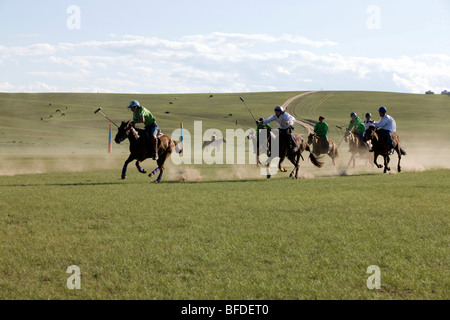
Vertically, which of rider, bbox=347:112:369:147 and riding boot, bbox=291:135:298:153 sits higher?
rider, bbox=347:112:369:147

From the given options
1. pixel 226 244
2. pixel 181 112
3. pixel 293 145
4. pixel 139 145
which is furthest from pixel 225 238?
pixel 181 112

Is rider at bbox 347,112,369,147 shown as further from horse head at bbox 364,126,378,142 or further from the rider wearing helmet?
horse head at bbox 364,126,378,142

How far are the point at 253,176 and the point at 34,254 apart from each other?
1379 cm

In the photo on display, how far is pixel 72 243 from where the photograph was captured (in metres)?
7.93

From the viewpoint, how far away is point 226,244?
7.73m

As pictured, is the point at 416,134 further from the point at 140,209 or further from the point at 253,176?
the point at 140,209

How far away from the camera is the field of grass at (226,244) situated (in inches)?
226

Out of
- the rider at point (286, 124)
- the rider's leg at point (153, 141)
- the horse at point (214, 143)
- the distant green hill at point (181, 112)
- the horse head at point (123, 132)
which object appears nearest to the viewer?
the horse head at point (123, 132)

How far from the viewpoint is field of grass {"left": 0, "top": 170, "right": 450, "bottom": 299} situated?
18.8ft

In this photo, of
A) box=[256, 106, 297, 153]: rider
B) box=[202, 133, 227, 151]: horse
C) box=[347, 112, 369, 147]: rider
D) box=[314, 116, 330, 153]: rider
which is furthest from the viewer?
box=[202, 133, 227, 151]: horse

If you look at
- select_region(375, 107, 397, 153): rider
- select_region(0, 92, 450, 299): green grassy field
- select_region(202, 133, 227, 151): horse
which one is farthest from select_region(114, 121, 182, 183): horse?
select_region(202, 133, 227, 151): horse

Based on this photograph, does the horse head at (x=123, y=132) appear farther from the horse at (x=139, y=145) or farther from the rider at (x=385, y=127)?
the rider at (x=385, y=127)

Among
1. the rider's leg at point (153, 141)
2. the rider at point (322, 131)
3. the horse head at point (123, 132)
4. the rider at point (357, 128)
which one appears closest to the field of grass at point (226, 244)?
the horse head at point (123, 132)
